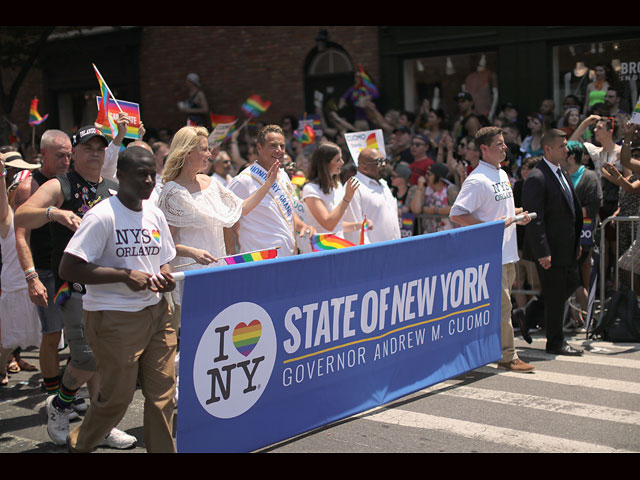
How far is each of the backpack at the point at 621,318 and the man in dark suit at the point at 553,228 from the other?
0.64 meters

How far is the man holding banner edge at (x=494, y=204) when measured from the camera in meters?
7.11

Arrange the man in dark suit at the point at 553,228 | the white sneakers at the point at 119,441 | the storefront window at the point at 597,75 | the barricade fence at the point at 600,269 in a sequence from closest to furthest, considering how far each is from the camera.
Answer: the white sneakers at the point at 119,441
the man in dark suit at the point at 553,228
the barricade fence at the point at 600,269
the storefront window at the point at 597,75

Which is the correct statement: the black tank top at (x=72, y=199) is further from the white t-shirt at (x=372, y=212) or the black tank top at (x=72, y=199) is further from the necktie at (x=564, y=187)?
the necktie at (x=564, y=187)

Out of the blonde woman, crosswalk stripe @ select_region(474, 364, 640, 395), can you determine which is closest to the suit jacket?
crosswalk stripe @ select_region(474, 364, 640, 395)


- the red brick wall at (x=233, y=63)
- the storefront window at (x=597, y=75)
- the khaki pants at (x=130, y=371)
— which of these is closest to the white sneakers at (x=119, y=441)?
the khaki pants at (x=130, y=371)

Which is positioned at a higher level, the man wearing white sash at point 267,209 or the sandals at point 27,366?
the man wearing white sash at point 267,209

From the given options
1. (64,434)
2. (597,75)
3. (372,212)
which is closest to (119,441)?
(64,434)

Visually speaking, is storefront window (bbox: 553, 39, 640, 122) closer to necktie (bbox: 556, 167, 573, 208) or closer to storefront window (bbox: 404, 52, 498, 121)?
storefront window (bbox: 404, 52, 498, 121)

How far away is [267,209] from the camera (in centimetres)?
668

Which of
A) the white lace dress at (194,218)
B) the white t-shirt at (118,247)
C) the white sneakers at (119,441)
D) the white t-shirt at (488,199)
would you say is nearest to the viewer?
the white t-shirt at (118,247)

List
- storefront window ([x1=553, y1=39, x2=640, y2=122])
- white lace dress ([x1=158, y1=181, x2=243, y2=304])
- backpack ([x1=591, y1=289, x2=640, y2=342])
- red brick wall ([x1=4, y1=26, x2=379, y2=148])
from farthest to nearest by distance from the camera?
red brick wall ([x1=4, y1=26, x2=379, y2=148]) < storefront window ([x1=553, y1=39, x2=640, y2=122]) < backpack ([x1=591, y1=289, x2=640, y2=342]) < white lace dress ([x1=158, y1=181, x2=243, y2=304])

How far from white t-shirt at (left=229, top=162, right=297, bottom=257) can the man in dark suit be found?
2459 mm

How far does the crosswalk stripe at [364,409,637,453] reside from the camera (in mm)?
5141

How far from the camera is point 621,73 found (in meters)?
12.9
